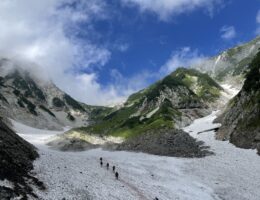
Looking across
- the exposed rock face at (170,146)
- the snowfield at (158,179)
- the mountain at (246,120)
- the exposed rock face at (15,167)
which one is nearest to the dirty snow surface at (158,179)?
the snowfield at (158,179)

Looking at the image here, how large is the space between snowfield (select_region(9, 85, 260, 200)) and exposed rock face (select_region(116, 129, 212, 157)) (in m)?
13.8

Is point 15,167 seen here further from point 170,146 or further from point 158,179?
point 170,146

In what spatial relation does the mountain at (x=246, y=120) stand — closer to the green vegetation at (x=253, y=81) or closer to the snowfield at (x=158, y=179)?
the green vegetation at (x=253, y=81)

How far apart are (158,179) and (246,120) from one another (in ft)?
154

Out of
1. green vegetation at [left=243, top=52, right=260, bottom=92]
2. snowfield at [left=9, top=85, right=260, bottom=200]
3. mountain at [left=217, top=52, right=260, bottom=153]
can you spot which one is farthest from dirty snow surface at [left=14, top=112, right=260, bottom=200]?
green vegetation at [left=243, top=52, right=260, bottom=92]

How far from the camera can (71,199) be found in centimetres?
4250

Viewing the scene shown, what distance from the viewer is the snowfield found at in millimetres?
49250

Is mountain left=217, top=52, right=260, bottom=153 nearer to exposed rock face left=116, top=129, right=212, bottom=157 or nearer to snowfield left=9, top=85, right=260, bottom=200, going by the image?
snowfield left=9, top=85, right=260, bottom=200

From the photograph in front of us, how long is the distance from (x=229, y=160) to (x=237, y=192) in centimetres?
2846

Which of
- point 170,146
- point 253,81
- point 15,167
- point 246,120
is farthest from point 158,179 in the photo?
point 253,81

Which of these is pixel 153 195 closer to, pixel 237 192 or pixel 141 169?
pixel 237 192

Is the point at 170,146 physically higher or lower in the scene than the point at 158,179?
higher

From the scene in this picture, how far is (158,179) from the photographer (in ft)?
229

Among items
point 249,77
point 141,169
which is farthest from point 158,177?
point 249,77
